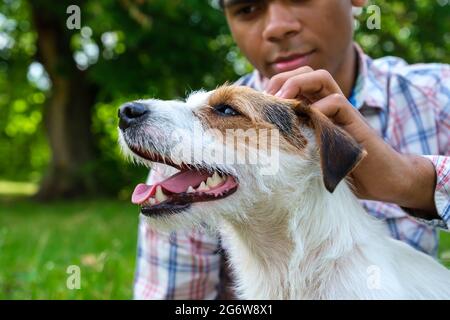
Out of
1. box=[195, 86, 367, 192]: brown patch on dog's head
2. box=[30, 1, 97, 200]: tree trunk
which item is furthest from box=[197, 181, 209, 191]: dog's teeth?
box=[30, 1, 97, 200]: tree trunk

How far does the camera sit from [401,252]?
9.36ft

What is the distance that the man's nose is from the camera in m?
3.41

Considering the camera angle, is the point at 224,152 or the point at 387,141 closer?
the point at 224,152

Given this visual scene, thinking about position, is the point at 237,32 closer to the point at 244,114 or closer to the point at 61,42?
the point at 244,114

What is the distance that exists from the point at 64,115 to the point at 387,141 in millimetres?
14959

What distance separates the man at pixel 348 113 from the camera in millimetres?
2822

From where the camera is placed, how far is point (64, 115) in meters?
17.4

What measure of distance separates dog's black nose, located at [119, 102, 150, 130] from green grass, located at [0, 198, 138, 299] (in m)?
1.87

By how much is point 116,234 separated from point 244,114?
20.8 ft

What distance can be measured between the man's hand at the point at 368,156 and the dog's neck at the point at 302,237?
5.8 inches

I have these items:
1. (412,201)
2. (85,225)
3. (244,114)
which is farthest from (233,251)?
(85,225)

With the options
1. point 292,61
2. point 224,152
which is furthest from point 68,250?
point 224,152

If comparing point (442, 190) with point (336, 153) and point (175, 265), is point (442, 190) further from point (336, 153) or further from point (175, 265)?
point (175, 265)

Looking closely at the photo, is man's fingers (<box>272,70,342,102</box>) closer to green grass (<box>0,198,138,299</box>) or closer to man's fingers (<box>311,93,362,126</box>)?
man's fingers (<box>311,93,362,126</box>)
